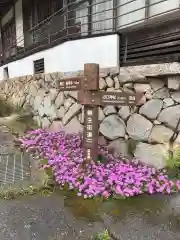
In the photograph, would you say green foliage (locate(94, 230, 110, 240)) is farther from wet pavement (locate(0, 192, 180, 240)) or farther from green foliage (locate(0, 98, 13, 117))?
green foliage (locate(0, 98, 13, 117))

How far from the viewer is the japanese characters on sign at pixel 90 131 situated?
15.1 feet

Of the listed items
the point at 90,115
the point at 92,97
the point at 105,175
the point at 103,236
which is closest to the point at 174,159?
the point at 105,175

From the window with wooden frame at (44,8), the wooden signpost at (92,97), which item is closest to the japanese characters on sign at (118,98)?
the wooden signpost at (92,97)

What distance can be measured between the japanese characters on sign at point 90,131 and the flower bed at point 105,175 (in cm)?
22

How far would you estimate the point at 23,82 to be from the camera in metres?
10.5

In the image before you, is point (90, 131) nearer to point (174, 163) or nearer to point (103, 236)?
point (174, 163)

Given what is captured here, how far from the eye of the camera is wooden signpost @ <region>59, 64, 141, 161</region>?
14.5ft

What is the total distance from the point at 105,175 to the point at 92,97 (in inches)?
53.6

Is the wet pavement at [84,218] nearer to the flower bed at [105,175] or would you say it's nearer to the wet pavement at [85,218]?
the wet pavement at [85,218]

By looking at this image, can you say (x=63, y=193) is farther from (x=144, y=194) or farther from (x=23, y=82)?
(x=23, y=82)

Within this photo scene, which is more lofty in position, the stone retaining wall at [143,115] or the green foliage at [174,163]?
the stone retaining wall at [143,115]

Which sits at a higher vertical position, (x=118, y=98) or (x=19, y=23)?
(x=19, y=23)

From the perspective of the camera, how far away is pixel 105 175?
14.6 feet

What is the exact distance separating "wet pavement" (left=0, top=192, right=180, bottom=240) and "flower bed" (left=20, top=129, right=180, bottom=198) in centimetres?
16
